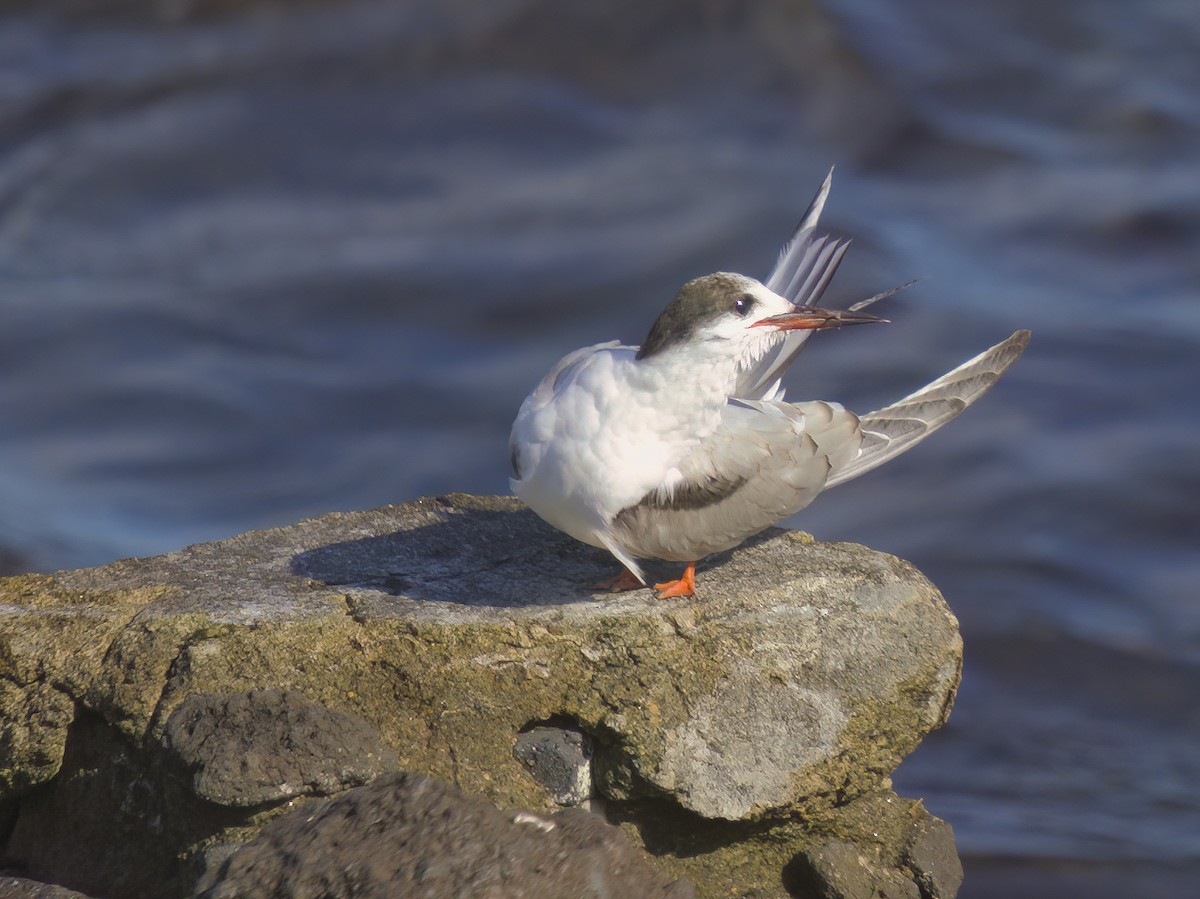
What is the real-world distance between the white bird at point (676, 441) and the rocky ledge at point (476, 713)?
208 millimetres

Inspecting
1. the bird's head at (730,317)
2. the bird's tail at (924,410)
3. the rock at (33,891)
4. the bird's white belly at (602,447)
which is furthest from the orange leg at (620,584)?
the rock at (33,891)

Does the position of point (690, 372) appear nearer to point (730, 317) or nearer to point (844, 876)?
point (730, 317)

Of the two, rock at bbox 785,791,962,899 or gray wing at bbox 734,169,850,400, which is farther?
gray wing at bbox 734,169,850,400

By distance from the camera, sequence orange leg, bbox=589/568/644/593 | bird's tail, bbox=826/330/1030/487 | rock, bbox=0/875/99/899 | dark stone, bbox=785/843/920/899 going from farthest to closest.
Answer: bird's tail, bbox=826/330/1030/487 < orange leg, bbox=589/568/644/593 < dark stone, bbox=785/843/920/899 < rock, bbox=0/875/99/899

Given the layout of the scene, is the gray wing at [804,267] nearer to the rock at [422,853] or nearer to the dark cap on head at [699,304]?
the dark cap on head at [699,304]

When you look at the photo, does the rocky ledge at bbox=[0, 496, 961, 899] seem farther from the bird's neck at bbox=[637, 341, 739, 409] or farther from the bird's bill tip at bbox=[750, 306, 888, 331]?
the bird's bill tip at bbox=[750, 306, 888, 331]

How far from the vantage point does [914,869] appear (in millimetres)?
4531

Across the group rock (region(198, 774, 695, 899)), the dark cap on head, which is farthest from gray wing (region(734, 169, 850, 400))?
rock (region(198, 774, 695, 899))

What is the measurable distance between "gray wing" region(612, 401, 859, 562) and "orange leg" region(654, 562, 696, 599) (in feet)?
0.18

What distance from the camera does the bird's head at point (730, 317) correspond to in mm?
4410

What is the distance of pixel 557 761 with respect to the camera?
13.8ft

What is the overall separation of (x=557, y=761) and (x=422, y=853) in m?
0.86

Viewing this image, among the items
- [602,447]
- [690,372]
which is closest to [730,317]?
[690,372]

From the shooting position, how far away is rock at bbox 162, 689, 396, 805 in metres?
3.86
